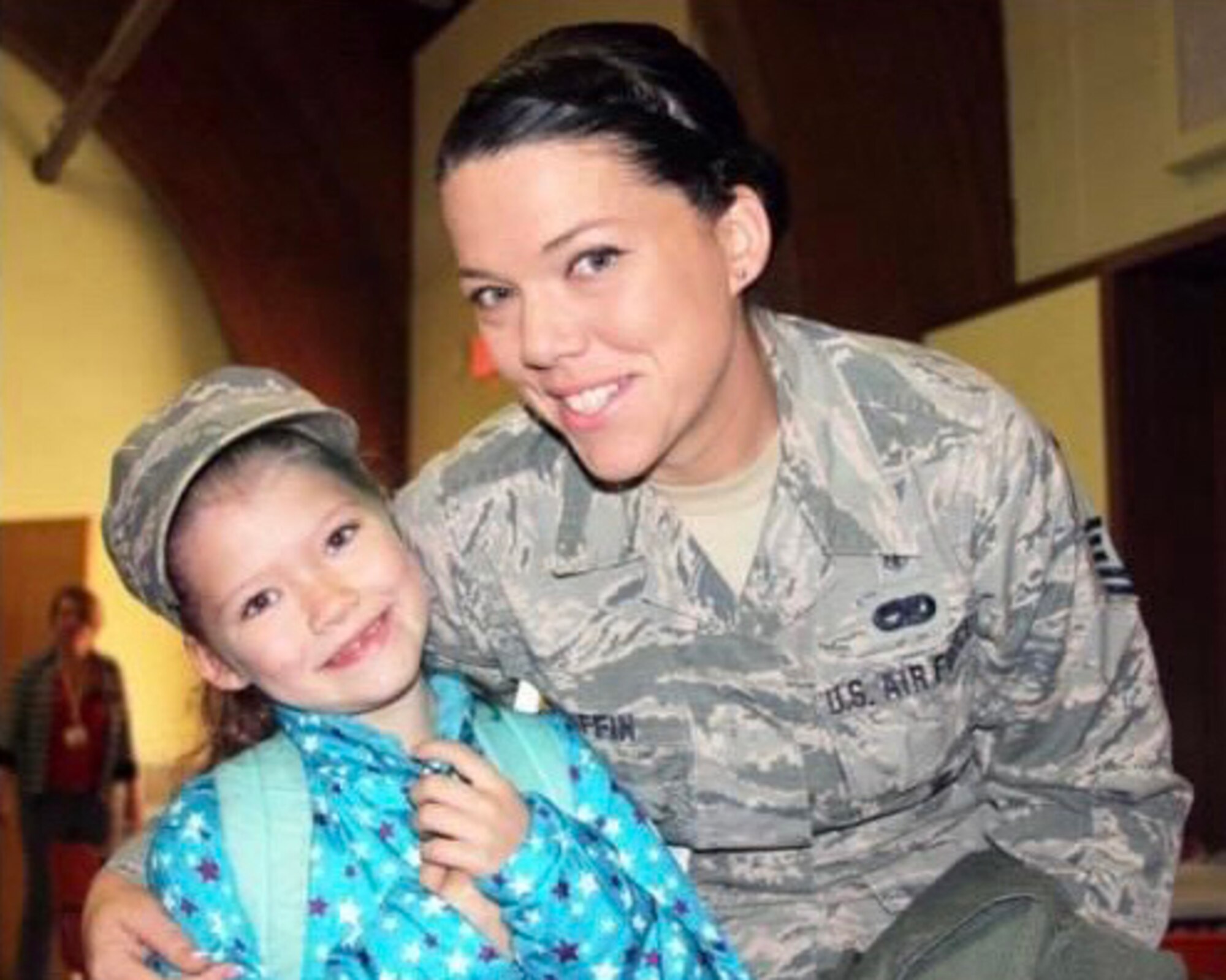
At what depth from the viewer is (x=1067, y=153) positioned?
13.7ft

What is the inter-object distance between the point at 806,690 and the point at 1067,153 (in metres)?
2.95

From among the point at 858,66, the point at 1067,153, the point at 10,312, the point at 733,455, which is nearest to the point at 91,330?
the point at 10,312

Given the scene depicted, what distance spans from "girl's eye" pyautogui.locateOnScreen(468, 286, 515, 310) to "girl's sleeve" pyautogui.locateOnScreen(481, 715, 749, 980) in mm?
420

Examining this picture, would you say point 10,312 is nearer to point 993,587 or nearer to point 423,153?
point 423,153

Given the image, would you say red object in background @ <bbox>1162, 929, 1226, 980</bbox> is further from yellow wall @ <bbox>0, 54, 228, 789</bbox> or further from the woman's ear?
yellow wall @ <bbox>0, 54, 228, 789</bbox>

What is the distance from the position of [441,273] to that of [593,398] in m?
5.04

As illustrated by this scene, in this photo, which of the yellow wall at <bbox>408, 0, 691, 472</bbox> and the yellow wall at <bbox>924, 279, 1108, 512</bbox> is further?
the yellow wall at <bbox>408, 0, 691, 472</bbox>

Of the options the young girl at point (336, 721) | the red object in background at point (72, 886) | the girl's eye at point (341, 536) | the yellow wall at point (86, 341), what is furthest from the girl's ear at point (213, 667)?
the yellow wall at point (86, 341)

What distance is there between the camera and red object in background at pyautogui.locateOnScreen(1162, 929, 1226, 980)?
2.30 metres

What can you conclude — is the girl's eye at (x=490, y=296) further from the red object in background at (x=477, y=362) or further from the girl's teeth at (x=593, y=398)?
the red object in background at (x=477, y=362)

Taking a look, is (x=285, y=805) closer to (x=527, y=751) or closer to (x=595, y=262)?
(x=527, y=751)

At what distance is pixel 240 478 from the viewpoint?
4.87 feet

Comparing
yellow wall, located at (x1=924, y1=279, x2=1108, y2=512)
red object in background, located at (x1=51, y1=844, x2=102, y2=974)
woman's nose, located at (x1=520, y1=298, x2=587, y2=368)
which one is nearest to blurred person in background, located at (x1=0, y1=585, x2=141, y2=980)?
red object in background, located at (x1=51, y1=844, x2=102, y2=974)

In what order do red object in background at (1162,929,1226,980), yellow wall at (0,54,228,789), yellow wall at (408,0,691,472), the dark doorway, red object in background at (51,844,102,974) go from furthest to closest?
yellow wall at (0,54,228,789), yellow wall at (408,0,691,472), the dark doorway, red object in background at (51,844,102,974), red object in background at (1162,929,1226,980)
